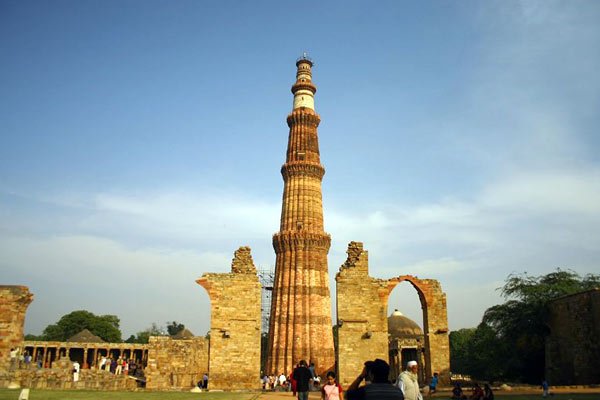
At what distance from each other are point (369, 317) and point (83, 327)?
143 feet

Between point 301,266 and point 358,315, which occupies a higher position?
point 301,266

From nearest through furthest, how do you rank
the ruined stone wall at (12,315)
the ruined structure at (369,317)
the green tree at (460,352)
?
the ruined stone wall at (12,315) < the ruined structure at (369,317) < the green tree at (460,352)

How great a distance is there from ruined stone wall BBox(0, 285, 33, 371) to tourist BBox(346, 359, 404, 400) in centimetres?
1634

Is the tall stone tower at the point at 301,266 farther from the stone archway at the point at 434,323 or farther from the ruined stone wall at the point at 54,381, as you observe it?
the ruined stone wall at the point at 54,381

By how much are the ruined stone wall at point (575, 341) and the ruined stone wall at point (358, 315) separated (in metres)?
7.85

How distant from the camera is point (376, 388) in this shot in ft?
12.6

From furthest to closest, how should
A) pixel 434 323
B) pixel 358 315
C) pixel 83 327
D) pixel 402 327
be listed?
pixel 83 327 < pixel 402 327 < pixel 434 323 < pixel 358 315

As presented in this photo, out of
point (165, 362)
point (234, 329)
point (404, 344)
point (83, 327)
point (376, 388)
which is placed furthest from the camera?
point (83, 327)

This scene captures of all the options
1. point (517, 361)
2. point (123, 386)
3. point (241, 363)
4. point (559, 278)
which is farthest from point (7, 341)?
point (559, 278)

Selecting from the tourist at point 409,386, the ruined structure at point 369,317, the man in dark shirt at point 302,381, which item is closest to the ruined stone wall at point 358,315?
the ruined structure at point 369,317

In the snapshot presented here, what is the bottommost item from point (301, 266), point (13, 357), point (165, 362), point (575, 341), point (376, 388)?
point (165, 362)

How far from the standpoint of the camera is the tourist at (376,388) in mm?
3811

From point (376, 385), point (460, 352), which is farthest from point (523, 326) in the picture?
point (460, 352)

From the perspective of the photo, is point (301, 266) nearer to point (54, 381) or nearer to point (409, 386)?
point (54, 381)
